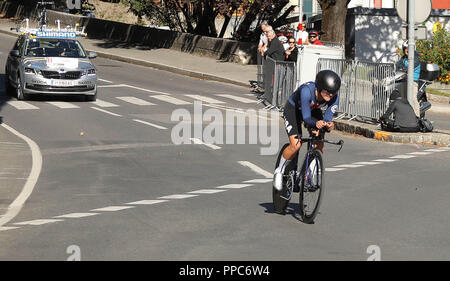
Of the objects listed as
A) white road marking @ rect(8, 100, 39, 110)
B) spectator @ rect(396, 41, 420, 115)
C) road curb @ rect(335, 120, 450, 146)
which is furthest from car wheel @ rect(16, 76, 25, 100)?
spectator @ rect(396, 41, 420, 115)

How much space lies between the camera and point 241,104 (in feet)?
84.2

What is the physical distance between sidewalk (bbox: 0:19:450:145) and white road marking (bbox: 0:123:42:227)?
6733 mm

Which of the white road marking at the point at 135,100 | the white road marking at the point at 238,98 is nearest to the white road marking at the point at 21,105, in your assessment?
the white road marking at the point at 135,100

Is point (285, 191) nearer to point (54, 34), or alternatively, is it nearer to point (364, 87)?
point (364, 87)

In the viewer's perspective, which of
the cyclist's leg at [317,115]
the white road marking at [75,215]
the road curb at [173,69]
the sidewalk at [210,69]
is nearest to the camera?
the cyclist's leg at [317,115]

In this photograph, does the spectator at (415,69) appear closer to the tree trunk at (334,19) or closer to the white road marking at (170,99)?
the white road marking at (170,99)

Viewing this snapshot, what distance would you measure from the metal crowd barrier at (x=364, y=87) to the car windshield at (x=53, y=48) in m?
7.07

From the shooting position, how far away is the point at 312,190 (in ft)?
34.1

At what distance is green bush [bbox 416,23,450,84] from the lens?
30219mm

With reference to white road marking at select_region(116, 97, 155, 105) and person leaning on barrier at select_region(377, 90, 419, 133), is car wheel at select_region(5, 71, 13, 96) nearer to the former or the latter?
white road marking at select_region(116, 97, 155, 105)

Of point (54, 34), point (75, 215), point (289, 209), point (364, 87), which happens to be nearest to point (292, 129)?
point (289, 209)

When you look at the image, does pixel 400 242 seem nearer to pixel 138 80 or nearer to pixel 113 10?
pixel 138 80

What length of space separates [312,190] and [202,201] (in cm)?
198

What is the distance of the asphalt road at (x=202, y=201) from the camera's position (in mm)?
9148
